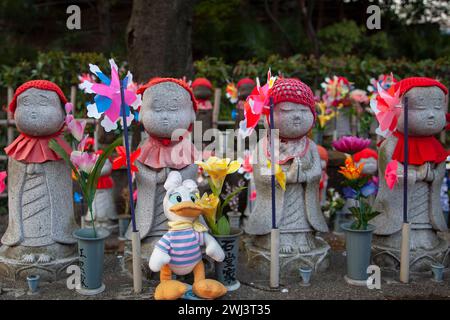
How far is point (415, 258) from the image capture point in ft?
12.3

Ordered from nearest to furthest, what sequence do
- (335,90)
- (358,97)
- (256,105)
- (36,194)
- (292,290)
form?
(256,105) < (292,290) < (36,194) < (335,90) < (358,97)

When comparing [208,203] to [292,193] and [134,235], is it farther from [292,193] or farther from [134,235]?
[292,193]

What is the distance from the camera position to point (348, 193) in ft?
12.7

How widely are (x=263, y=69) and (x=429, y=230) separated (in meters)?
4.54

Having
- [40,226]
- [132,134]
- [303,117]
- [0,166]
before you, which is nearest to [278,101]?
[303,117]

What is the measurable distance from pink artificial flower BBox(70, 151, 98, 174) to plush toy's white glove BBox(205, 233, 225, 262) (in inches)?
37.4

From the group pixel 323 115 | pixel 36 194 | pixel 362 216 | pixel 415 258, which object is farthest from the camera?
pixel 323 115

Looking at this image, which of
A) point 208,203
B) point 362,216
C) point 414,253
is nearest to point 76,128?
point 208,203

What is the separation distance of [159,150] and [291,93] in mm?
1055

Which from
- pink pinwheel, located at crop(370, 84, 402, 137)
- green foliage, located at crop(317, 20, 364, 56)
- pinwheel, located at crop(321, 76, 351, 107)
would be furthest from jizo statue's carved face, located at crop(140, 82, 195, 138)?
green foliage, located at crop(317, 20, 364, 56)

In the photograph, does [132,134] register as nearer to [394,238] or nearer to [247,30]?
[394,238]

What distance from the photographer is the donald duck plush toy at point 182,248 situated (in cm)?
313

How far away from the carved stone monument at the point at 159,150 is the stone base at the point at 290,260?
0.72 meters

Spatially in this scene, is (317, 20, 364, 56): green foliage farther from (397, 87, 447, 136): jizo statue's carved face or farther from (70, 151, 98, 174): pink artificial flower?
(70, 151, 98, 174): pink artificial flower
